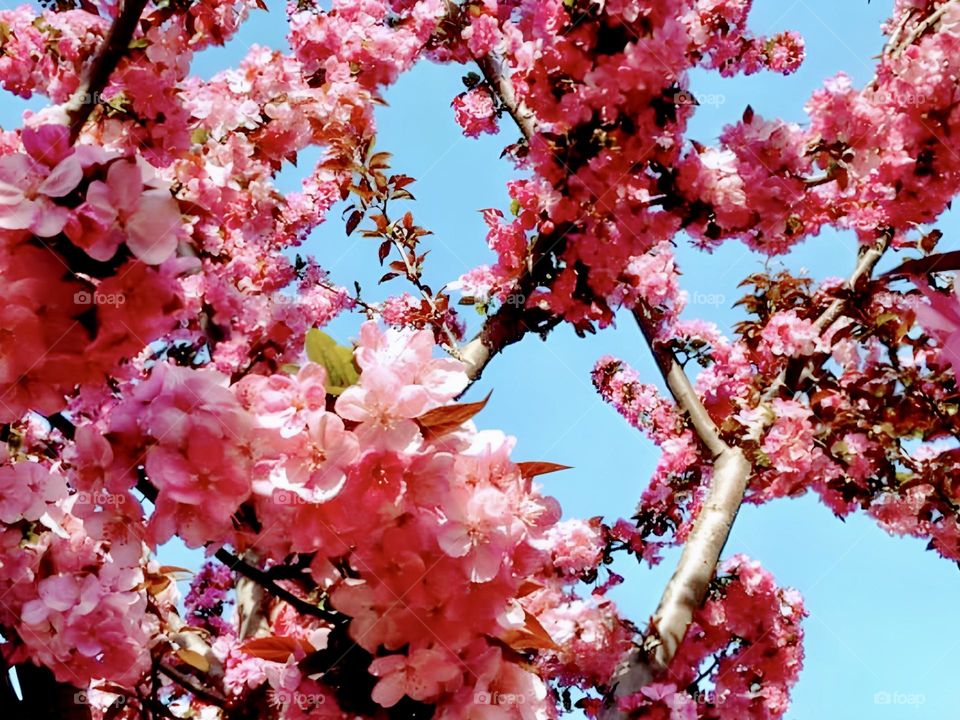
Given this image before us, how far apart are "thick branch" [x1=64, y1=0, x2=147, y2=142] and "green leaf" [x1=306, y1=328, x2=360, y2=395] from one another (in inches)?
60.7

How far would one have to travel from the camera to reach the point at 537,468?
1.44 m

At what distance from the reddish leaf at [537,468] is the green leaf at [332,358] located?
0.36 m

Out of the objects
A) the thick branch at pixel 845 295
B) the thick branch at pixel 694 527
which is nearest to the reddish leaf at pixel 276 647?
the thick branch at pixel 694 527

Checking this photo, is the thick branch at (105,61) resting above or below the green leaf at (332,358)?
above

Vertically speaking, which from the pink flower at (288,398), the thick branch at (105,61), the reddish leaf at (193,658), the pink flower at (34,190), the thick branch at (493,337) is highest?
the thick branch at (493,337)

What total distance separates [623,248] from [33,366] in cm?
256

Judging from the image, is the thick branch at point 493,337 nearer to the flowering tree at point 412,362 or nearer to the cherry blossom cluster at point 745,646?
the flowering tree at point 412,362

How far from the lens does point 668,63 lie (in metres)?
2.91

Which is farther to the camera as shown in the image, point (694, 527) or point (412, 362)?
point (694, 527)

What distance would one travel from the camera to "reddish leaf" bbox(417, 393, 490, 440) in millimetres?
1311

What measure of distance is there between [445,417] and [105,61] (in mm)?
2007

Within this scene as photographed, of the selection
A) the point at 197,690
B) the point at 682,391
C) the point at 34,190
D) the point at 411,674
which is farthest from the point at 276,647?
the point at 682,391

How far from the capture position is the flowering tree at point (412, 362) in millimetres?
1278

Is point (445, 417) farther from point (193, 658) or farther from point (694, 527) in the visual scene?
point (694, 527)
